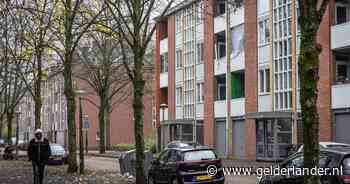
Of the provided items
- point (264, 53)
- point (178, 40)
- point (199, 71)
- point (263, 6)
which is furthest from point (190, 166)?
point (178, 40)

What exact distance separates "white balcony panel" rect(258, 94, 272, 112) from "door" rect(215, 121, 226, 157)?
5.63 m

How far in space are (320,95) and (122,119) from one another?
5227cm

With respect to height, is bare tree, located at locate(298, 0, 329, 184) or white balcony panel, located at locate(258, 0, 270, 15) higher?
white balcony panel, located at locate(258, 0, 270, 15)

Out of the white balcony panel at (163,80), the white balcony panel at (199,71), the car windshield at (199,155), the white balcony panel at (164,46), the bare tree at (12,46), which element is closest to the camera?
the car windshield at (199,155)

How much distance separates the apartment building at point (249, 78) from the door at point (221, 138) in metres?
0.07

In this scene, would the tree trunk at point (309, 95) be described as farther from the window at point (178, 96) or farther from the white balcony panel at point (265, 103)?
the window at point (178, 96)

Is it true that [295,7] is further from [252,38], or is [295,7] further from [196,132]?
[196,132]

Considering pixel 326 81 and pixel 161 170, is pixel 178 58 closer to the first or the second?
pixel 326 81

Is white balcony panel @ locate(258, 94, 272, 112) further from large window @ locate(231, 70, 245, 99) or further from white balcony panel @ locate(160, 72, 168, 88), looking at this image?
white balcony panel @ locate(160, 72, 168, 88)

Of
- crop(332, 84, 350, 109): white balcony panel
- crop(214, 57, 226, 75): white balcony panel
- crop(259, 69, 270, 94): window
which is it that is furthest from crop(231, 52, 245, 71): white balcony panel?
crop(332, 84, 350, 109): white balcony panel

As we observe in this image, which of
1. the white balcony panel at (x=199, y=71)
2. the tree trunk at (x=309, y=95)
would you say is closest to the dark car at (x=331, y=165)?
the tree trunk at (x=309, y=95)

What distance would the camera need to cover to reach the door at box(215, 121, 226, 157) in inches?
1641

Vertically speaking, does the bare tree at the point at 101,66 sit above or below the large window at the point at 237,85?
above

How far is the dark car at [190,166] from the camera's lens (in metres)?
18.3
